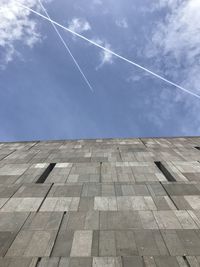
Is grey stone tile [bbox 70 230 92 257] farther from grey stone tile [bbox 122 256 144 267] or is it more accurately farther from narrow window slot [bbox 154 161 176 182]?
narrow window slot [bbox 154 161 176 182]

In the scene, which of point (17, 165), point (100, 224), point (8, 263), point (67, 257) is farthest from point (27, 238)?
point (17, 165)

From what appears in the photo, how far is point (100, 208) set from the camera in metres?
19.2

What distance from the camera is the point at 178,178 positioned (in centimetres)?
2444

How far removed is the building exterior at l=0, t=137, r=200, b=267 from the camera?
14.2 m

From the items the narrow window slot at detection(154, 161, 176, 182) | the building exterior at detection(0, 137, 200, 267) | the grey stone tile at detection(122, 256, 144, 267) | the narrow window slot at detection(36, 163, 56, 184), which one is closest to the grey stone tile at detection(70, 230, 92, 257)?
the building exterior at detection(0, 137, 200, 267)

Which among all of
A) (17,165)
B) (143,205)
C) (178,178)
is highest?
(17,165)

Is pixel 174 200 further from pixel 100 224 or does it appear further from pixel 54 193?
pixel 54 193

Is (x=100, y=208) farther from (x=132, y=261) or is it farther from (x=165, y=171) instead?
(x=165, y=171)

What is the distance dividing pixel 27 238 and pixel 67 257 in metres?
3.19

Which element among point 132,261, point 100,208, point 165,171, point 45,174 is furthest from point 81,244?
point 165,171

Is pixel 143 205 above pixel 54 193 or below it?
below

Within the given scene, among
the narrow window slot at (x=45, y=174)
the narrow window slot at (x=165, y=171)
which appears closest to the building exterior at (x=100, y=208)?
the narrow window slot at (x=45, y=174)

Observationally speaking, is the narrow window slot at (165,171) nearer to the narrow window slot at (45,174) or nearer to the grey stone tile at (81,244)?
the grey stone tile at (81,244)

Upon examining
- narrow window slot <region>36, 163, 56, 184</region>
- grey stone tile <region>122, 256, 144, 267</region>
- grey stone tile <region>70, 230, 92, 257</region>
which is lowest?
grey stone tile <region>122, 256, 144, 267</region>
